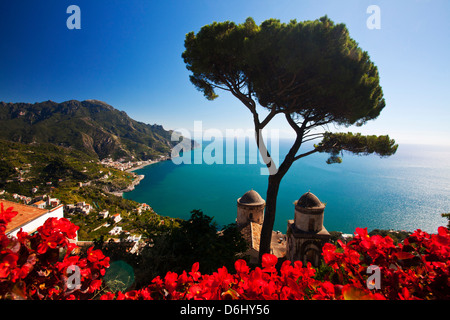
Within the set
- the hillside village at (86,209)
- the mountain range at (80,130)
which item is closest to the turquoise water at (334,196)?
the hillside village at (86,209)

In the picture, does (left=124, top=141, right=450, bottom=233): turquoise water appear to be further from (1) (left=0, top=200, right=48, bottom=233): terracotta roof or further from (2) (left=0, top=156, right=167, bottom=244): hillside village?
(1) (left=0, top=200, right=48, bottom=233): terracotta roof

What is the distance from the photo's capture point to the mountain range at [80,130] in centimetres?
8831

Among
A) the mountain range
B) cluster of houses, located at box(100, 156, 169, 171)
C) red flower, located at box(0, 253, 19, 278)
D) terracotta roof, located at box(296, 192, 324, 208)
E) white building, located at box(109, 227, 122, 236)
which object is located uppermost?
the mountain range

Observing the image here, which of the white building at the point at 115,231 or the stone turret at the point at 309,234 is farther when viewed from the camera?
the white building at the point at 115,231

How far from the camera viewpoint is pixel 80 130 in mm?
101125

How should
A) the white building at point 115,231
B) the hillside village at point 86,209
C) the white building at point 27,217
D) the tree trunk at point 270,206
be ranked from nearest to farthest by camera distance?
1. the tree trunk at point 270,206
2. the white building at point 27,217
3. the white building at point 115,231
4. the hillside village at point 86,209

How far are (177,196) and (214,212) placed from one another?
65.3 ft

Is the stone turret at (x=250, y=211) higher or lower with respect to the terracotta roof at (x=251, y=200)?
lower

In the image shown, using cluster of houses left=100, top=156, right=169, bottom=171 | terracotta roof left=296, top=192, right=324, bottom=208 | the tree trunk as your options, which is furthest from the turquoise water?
the tree trunk

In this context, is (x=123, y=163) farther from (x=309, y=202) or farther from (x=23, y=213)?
(x=309, y=202)

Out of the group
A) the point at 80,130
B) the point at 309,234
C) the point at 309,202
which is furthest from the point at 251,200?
the point at 80,130

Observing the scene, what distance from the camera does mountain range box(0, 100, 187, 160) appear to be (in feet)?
290

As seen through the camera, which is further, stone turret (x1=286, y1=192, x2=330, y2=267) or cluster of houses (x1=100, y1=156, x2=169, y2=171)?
cluster of houses (x1=100, y1=156, x2=169, y2=171)

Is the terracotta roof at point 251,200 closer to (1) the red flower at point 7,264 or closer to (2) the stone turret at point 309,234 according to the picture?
(2) the stone turret at point 309,234
